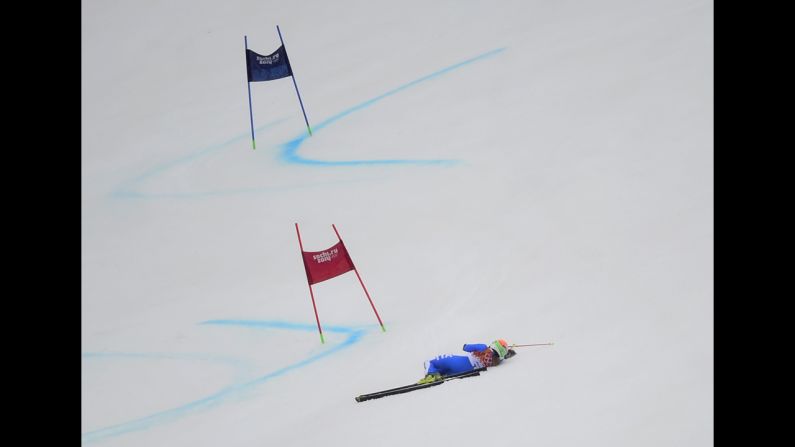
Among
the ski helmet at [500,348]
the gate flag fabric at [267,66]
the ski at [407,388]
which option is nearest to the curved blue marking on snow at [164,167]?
the gate flag fabric at [267,66]

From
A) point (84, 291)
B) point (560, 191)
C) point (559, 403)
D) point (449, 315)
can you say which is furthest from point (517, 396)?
point (84, 291)

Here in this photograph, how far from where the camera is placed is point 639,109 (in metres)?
9.02

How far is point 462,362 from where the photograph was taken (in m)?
5.55

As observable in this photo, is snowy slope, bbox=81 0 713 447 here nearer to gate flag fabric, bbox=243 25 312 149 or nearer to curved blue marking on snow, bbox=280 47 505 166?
curved blue marking on snow, bbox=280 47 505 166

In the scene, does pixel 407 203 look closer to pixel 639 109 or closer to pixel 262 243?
pixel 262 243

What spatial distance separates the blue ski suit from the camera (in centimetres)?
554

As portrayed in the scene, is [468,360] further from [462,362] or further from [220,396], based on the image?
[220,396]

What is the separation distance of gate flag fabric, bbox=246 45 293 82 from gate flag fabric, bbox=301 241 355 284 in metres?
3.04

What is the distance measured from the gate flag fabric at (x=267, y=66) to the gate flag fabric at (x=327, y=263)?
3041mm

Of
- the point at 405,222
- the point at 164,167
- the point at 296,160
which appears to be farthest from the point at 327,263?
the point at 164,167

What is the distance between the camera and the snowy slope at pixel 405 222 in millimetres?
5184

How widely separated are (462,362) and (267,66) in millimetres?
4521

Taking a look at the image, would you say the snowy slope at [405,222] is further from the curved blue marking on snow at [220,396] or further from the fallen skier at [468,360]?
the fallen skier at [468,360]

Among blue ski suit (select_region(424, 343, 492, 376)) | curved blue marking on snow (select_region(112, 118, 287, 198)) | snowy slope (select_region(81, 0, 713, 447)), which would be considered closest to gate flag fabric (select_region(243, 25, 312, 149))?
A: snowy slope (select_region(81, 0, 713, 447))
